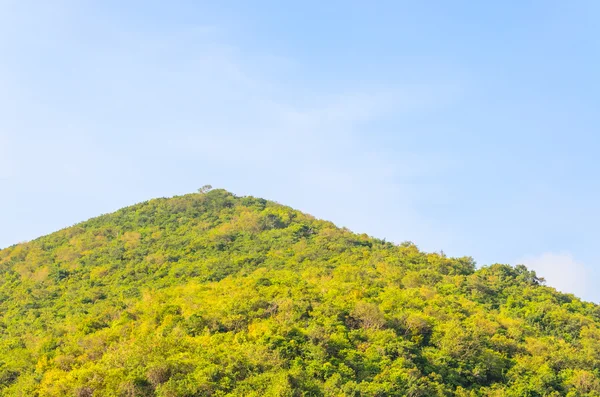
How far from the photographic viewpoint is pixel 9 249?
240ft

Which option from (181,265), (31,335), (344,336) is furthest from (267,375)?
(181,265)

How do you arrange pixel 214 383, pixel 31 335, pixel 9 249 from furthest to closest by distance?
pixel 9 249 < pixel 31 335 < pixel 214 383

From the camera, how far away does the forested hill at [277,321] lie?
109ft

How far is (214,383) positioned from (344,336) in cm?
1057

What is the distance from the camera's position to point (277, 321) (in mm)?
39562

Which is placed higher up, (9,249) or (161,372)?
(9,249)

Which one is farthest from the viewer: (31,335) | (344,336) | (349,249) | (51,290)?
(349,249)

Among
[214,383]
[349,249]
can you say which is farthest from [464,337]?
[349,249]

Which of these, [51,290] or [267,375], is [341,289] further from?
[51,290]

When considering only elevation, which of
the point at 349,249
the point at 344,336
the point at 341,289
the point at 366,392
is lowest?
the point at 366,392

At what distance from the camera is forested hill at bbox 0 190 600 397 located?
33125mm

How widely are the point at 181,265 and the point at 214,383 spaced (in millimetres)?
28752

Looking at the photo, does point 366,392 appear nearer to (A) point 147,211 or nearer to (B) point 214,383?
(B) point 214,383

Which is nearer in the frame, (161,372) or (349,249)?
(161,372)
